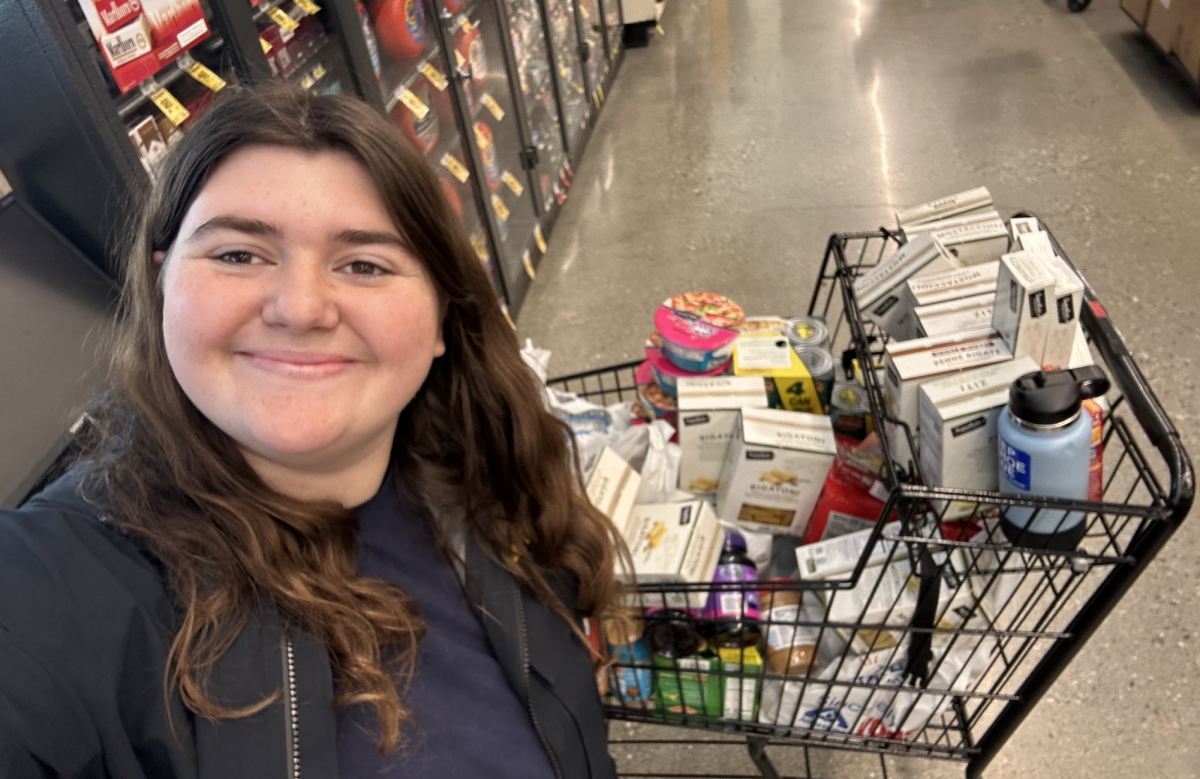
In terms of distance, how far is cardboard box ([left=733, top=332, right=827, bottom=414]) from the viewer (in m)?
1.52

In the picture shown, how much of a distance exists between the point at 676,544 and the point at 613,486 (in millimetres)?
177

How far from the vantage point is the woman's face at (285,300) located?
2.90ft

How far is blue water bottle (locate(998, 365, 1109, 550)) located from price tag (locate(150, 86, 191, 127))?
5.15 feet

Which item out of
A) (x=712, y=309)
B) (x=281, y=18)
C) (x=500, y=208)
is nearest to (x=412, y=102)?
(x=281, y=18)

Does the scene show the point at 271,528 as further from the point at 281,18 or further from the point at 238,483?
the point at 281,18

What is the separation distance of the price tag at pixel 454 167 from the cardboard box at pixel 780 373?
5.51 feet

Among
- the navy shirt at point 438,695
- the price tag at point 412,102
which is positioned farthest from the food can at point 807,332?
the price tag at point 412,102

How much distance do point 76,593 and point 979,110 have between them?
4625mm

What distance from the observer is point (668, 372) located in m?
1.66

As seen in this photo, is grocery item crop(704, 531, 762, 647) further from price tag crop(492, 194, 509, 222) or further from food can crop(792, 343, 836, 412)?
price tag crop(492, 194, 509, 222)

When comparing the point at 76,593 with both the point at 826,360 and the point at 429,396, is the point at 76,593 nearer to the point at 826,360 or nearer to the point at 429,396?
the point at 429,396

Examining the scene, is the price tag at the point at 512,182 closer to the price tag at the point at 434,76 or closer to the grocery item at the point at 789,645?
the price tag at the point at 434,76

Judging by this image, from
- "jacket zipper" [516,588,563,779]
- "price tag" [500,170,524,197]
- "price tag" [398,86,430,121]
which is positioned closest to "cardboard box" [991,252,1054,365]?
"jacket zipper" [516,588,563,779]

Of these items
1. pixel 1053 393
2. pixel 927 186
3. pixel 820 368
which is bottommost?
pixel 927 186
